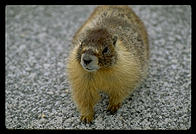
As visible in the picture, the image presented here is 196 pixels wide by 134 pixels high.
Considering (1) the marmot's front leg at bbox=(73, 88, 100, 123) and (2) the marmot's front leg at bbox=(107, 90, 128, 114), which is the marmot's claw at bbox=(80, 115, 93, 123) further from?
(2) the marmot's front leg at bbox=(107, 90, 128, 114)

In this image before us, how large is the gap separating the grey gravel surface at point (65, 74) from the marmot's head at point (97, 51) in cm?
101

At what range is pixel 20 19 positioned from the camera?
698 cm

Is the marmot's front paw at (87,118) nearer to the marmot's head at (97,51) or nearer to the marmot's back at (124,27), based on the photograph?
the marmot's head at (97,51)

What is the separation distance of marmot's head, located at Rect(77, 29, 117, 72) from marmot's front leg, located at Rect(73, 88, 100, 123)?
56cm

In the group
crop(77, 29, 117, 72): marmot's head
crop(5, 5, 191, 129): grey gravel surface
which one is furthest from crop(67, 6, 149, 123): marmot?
crop(5, 5, 191, 129): grey gravel surface

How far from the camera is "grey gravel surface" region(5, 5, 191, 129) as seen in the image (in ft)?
14.5

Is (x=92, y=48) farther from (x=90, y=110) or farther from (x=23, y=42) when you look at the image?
(x=23, y=42)

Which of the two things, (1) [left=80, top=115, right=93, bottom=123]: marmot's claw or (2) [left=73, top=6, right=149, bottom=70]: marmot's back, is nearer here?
(1) [left=80, top=115, right=93, bottom=123]: marmot's claw

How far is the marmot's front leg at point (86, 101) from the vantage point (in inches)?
166

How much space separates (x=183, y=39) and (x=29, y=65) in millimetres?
3144

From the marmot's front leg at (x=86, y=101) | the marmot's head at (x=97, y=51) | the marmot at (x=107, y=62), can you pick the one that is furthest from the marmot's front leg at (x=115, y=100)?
the marmot's head at (x=97, y=51)

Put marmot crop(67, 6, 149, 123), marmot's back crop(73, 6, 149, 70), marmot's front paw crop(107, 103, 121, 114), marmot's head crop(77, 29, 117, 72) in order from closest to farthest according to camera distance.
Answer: marmot's head crop(77, 29, 117, 72) → marmot crop(67, 6, 149, 123) → marmot's front paw crop(107, 103, 121, 114) → marmot's back crop(73, 6, 149, 70)

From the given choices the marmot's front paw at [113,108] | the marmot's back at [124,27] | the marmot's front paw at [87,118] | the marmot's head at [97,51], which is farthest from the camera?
the marmot's back at [124,27]
